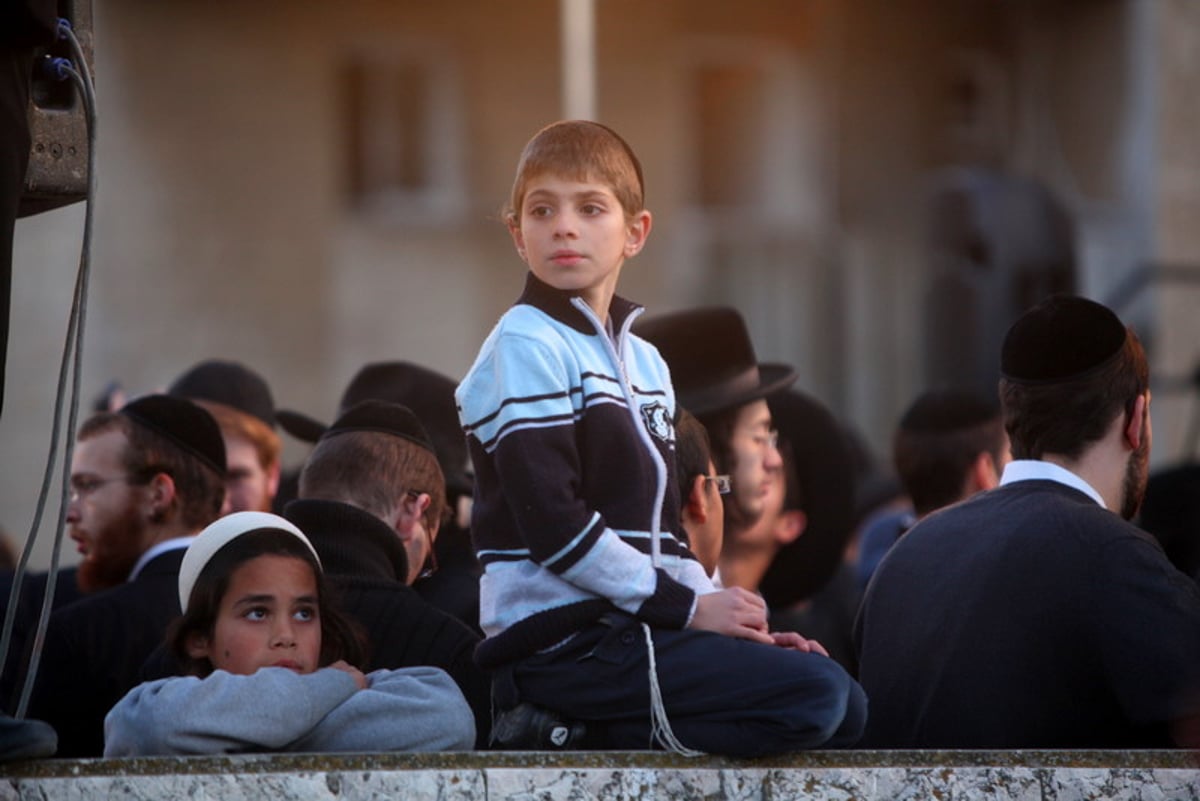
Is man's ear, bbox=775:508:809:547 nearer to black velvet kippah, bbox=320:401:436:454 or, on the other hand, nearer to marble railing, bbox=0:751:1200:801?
black velvet kippah, bbox=320:401:436:454

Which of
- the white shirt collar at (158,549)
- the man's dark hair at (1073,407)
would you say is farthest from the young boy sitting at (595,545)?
the white shirt collar at (158,549)

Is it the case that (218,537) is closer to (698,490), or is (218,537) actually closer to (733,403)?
(698,490)

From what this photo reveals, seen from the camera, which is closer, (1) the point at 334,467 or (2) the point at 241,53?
(1) the point at 334,467

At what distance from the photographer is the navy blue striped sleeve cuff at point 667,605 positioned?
4.05 metres

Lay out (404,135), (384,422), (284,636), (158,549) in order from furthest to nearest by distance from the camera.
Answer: (404,135)
(158,549)
(384,422)
(284,636)

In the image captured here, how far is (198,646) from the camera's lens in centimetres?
449

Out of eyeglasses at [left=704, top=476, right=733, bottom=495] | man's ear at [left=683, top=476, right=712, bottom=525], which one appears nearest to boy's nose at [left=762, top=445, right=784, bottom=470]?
eyeglasses at [left=704, top=476, right=733, bottom=495]

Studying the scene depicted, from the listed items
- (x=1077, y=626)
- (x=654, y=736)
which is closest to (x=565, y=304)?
(x=654, y=736)

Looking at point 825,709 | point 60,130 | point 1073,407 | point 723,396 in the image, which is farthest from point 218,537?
point 1073,407

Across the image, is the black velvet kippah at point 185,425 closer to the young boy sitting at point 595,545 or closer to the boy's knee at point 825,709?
the young boy sitting at point 595,545

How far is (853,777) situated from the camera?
388cm

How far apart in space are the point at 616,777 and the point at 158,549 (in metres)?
2.41

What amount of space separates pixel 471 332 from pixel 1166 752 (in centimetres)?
1637

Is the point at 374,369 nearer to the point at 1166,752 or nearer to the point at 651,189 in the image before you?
the point at 1166,752
